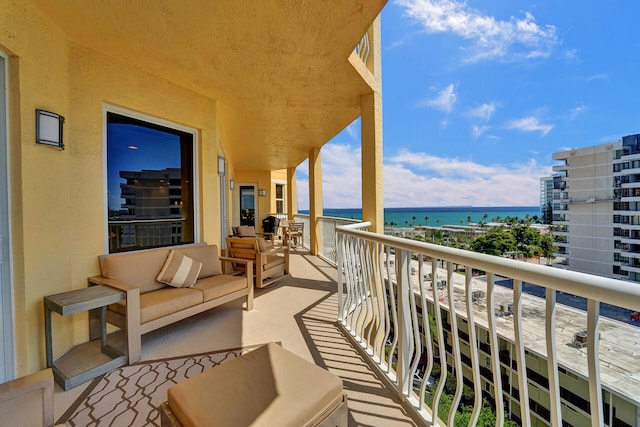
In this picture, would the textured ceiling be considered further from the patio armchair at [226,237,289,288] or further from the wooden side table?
the wooden side table

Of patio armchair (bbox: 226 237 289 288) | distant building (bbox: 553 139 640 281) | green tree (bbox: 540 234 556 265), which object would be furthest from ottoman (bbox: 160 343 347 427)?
green tree (bbox: 540 234 556 265)

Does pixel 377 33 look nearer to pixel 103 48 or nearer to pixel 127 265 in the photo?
pixel 103 48

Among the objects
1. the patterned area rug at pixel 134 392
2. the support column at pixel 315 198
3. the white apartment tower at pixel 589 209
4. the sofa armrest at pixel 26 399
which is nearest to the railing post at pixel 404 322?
the patterned area rug at pixel 134 392

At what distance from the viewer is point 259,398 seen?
113 cm

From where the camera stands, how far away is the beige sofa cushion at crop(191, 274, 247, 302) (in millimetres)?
2871

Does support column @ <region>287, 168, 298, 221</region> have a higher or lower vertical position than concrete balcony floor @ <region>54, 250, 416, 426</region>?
higher

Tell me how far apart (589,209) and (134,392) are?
10.5m

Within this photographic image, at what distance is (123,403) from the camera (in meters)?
1.79

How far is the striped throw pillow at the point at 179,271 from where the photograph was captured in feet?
9.50

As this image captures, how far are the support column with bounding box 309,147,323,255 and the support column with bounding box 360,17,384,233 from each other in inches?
129

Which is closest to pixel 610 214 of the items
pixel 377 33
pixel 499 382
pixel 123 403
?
pixel 377 33

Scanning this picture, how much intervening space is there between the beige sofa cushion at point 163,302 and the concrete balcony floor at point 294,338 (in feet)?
1.11

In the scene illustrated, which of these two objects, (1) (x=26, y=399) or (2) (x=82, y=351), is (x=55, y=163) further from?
(1) (x=26, y=399)

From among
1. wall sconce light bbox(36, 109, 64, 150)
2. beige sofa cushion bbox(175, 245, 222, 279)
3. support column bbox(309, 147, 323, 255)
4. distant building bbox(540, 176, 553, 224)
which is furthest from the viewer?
distant building bbox(540, 176, 553, 224)
